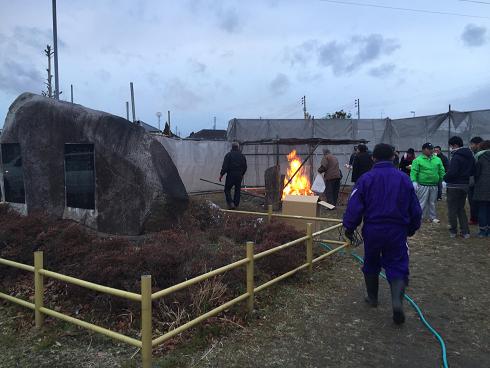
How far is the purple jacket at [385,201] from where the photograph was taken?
4438 millimetres

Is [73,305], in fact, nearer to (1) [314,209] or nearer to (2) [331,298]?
(2) [331,298]

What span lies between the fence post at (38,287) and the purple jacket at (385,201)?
3197mm

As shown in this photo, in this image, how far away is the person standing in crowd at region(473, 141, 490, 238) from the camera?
8195 mm

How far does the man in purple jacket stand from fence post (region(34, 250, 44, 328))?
3.20 m

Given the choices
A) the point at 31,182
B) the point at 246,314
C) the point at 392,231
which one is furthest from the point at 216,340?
the point at 31,182

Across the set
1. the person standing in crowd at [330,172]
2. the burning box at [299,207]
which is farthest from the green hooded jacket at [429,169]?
the burning box at [299,207]

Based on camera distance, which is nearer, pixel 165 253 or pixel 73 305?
pixel 73 305

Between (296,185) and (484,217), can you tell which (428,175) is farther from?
(296,185)

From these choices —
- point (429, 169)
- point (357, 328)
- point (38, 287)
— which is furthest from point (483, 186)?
point (38, 287)

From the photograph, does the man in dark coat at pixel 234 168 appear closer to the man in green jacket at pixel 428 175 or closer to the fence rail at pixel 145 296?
the man in green jacket at pixel 428 175

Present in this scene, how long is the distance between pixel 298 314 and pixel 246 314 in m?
0.63

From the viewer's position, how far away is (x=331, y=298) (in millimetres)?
5309

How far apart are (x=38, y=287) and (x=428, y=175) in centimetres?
872

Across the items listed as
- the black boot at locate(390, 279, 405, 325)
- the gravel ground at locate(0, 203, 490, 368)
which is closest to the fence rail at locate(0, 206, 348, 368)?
the gravel ground at locate(0, 203, 490, 368)
